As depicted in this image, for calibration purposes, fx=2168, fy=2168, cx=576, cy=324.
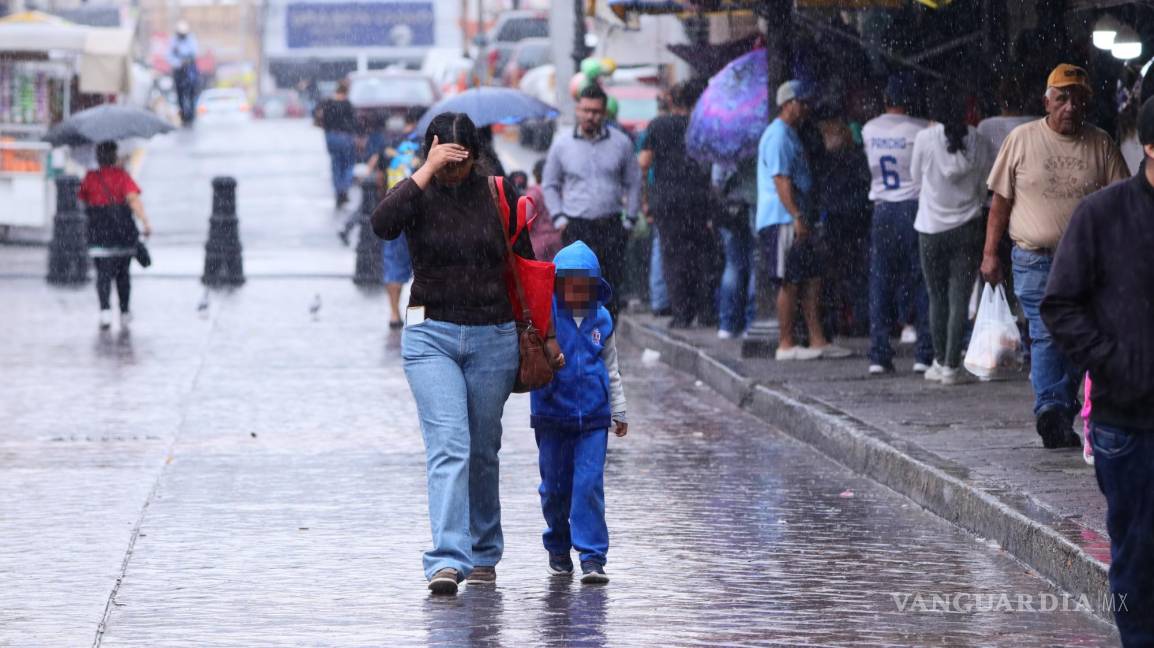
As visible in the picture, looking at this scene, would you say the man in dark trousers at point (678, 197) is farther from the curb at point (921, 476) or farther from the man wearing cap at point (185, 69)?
the man wearing cap at point (185, 69)

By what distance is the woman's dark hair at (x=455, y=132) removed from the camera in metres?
7.59

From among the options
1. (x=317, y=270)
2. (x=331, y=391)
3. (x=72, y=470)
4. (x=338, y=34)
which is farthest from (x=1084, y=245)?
(x=338, y=34)

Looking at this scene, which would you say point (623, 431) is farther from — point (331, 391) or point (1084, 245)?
point (331, 391)

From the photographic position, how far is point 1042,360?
10070mm

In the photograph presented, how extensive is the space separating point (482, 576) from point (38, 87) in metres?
24.3

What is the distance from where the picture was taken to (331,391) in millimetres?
14453

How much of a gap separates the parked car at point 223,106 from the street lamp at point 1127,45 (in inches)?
1890

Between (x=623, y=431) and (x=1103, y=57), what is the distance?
624 centimetres

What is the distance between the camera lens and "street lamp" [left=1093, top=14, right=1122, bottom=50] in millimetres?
11805

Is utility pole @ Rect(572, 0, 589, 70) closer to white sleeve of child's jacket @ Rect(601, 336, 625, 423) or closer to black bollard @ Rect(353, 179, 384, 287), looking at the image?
black bollard @ Rect(353, 179, 384, 287)

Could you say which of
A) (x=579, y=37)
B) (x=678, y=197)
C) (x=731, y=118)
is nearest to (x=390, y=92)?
(x=579, y=37)

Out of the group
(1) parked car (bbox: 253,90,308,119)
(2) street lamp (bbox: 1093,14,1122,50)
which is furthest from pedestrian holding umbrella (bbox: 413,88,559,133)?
(1) parked car (bbox: 253,90,308,119)

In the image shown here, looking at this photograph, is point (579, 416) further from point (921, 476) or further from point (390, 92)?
point (390, 92)

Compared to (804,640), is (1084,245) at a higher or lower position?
higher
